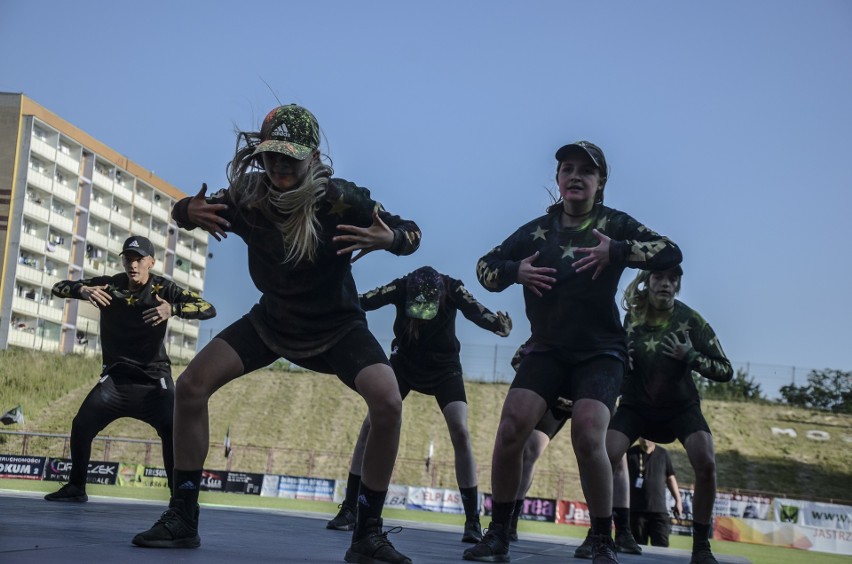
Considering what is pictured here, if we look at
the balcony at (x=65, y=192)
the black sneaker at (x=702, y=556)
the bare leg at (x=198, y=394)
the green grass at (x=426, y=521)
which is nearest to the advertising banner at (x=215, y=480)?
the green grass at (x=426, y=521)

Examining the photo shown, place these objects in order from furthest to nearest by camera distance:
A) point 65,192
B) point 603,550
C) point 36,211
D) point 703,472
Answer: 1. point 65,192
2. point 36,211
3. point 703,472
4. point 603,550

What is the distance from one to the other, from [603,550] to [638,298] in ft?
11.0

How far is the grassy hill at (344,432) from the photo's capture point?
43438 millimetres

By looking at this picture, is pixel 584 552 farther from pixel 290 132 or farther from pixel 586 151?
pixel 290 132

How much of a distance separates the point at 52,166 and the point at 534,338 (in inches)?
3347

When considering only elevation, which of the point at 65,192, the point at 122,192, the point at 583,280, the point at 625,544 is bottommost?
the point at 625,544

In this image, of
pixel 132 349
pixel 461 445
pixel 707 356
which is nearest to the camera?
pixel 707 356

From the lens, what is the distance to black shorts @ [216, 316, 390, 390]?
5484 millimetres

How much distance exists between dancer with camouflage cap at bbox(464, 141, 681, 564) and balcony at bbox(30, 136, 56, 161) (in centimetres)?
8123

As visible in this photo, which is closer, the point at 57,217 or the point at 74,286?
the point at 74,286

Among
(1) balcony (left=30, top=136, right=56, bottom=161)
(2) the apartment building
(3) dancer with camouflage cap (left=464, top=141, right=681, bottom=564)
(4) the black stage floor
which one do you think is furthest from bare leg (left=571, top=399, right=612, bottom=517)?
(1) balcony (left=30, top=136, right=56, bottom=161)

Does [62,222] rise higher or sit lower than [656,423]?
higher

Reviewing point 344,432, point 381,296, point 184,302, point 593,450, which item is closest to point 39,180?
point 344,432

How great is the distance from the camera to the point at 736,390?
58.7m
